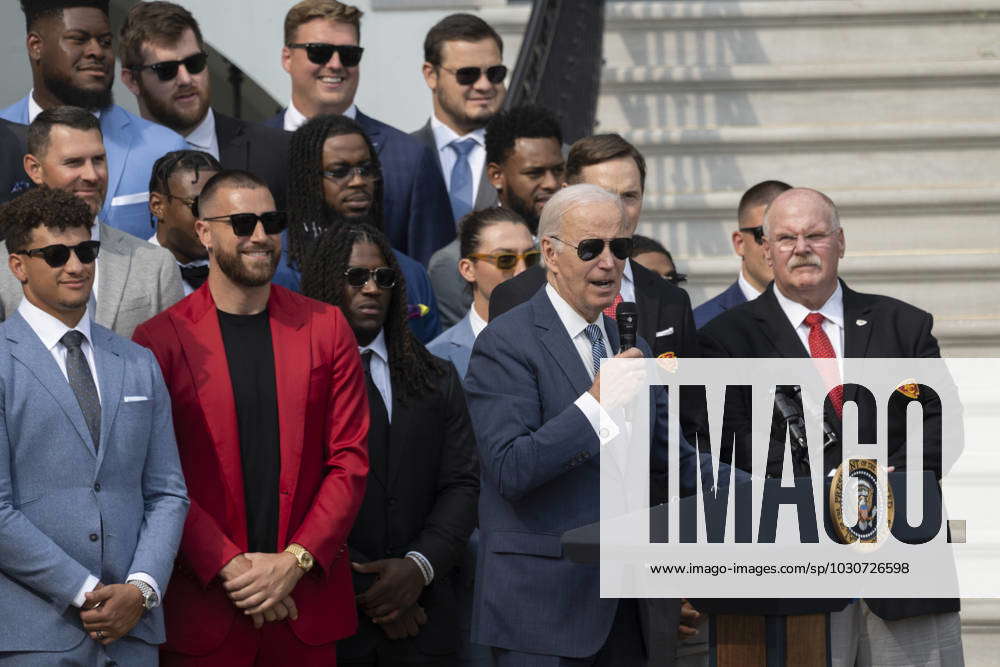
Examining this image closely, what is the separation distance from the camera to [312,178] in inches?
254

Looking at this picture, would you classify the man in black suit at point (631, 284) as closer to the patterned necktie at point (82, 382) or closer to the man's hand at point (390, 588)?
the man's hand at point (390, 588)

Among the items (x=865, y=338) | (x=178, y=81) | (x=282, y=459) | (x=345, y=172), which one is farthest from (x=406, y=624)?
(x=178, y=81)

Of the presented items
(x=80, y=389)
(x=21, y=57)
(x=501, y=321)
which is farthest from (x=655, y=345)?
(x=21, y=57)

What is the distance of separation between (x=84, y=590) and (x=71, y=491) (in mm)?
279

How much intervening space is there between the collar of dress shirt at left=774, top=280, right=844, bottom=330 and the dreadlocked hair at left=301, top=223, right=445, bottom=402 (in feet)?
A: 4.06

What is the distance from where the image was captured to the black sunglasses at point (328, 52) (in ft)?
23.6

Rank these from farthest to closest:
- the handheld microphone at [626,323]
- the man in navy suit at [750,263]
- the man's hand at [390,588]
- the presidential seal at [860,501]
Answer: the man in navy suit at [750,263] < the man's hand at [390,588] < the handheld microphone at [626,323] < the presidential seal at [860,501]

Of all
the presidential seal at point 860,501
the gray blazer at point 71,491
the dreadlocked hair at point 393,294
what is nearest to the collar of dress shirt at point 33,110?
the dreadlocked hair at point 393,294

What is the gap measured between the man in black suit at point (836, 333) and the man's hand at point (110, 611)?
6.71ft

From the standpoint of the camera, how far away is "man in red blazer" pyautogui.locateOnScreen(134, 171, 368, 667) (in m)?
4.71

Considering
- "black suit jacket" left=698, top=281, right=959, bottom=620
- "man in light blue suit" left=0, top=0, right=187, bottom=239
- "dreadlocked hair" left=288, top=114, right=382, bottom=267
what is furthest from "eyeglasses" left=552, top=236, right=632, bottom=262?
"man in light blue suit" left=0, top=0, right=187, bottom=239

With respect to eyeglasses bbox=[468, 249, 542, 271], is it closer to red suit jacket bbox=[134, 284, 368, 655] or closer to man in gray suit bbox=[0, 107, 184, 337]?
red suit jacket bbox=[134, 284, 368, 655]

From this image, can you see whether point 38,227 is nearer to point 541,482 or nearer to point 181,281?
point 181,281

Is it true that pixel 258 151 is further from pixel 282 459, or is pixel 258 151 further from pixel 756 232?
pixel 282 459
